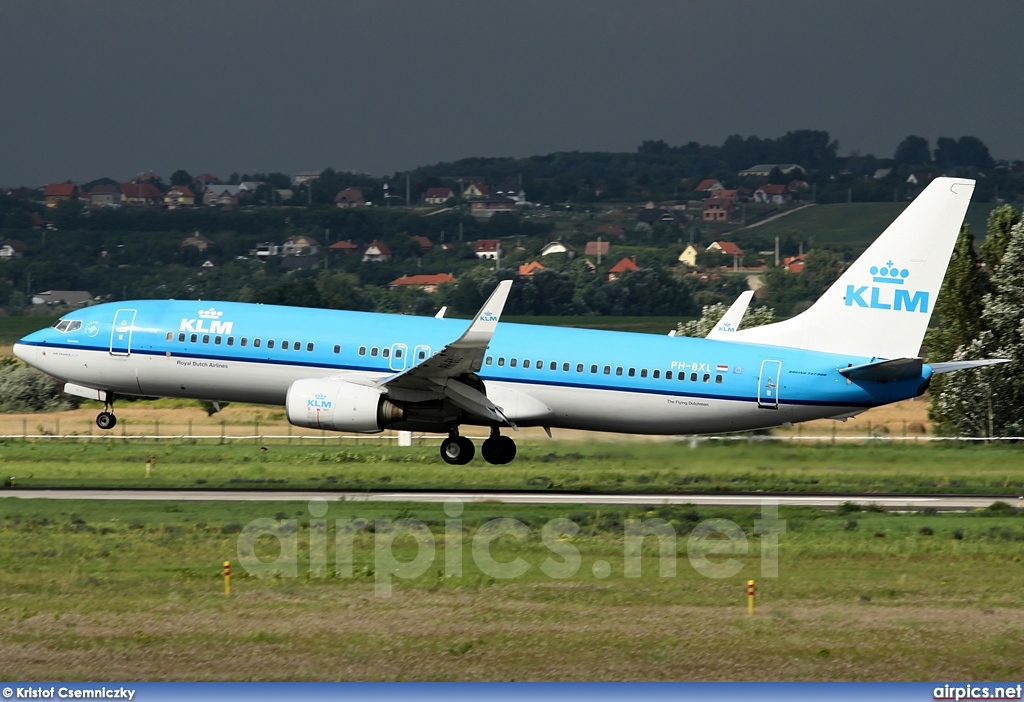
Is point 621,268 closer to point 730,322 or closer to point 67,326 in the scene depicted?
point 730,322

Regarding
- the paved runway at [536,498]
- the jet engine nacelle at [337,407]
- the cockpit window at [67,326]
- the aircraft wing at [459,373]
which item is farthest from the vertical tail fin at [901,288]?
the cockpit window at [67,326]

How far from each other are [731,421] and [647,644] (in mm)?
18902

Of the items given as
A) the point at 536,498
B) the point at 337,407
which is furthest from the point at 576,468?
the point at 337,407

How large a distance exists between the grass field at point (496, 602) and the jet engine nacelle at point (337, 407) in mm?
4747

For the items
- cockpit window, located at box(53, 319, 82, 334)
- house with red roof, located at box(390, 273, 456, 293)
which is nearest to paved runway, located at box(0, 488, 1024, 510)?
cockpit window, located at box(53, 319, 82, 334)

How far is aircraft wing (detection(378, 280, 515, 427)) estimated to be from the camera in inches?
1383

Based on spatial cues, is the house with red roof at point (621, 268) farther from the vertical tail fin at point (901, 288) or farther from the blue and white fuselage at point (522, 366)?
the vertical tail fin at point (901, 288)

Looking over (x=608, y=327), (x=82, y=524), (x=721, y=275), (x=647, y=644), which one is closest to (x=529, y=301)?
(x=608, y=327)

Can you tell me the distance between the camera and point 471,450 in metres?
39.8

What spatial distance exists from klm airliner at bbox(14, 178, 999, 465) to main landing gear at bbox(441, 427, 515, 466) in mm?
49

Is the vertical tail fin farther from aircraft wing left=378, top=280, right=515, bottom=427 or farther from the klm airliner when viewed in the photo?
aircraft wing left=378, top=280, right=515, bottom=427

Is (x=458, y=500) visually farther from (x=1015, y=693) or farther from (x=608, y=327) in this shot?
(x=608, y=327)

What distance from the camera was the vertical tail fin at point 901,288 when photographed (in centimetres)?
3803

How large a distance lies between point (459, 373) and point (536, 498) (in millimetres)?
4019
